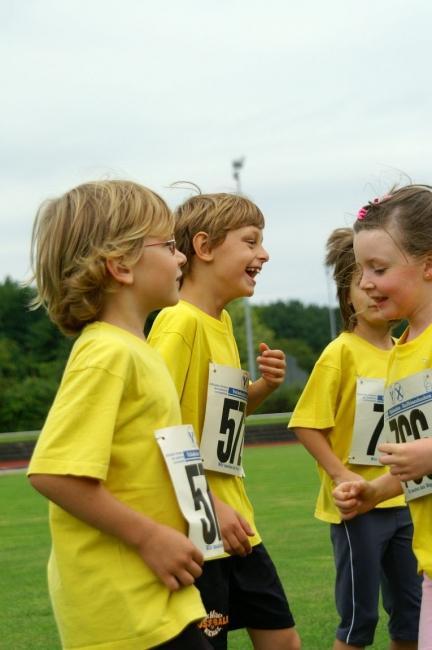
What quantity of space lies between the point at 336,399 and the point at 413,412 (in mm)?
1379

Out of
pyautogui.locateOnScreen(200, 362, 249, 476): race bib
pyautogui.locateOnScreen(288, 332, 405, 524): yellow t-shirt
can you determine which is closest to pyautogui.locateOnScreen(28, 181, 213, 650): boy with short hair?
pyautogui.locateOnScreen(200, 362, 249, 476): race bib

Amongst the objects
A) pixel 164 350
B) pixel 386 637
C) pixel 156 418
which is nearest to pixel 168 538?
pixel 156 418

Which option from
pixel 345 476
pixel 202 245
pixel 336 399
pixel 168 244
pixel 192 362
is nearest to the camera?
pixel 168 244

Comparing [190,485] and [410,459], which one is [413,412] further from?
[190,485]

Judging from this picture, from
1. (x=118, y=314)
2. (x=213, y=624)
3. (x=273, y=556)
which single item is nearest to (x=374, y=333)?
(x=213, y=624)

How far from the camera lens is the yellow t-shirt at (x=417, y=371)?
11.5ft

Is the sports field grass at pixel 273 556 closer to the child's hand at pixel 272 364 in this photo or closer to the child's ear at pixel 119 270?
the child's hand at pixel 272 364

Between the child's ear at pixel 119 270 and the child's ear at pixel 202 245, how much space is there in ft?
4.33

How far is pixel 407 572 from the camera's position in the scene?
4832mm

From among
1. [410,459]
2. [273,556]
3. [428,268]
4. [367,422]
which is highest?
[428,268]

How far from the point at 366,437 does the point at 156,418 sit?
79.5 inches

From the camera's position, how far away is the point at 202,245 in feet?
14.4

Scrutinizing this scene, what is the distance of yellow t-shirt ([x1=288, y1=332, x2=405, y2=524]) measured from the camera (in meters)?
4.85

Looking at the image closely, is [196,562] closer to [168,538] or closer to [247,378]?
[168,538]
